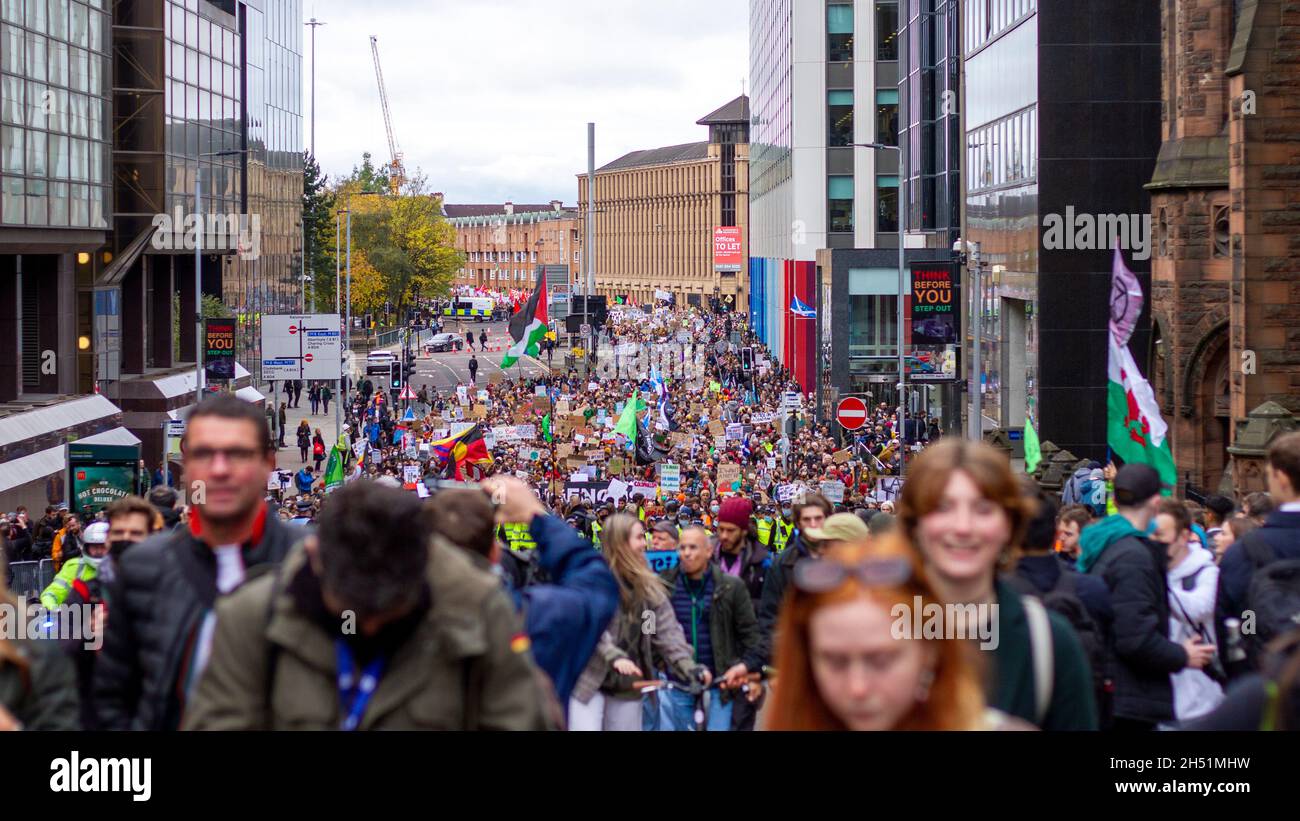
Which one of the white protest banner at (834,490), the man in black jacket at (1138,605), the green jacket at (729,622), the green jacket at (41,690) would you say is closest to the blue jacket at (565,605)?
the green jacket at (41,690)

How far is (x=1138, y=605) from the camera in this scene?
7.21 meters

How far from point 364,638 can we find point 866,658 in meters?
1.07

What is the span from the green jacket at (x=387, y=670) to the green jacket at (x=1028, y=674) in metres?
1.09

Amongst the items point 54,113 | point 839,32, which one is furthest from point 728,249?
point 54,113

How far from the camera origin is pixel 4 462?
35.8m

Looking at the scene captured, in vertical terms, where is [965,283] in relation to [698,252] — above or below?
below

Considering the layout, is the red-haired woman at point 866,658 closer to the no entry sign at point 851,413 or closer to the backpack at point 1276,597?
the backpack at point 1276,597

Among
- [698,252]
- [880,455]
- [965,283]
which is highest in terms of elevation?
[698,252]

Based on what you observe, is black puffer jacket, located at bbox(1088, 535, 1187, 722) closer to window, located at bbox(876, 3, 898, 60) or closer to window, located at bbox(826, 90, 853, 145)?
window, located at bbox(876, 3, 898, 60)

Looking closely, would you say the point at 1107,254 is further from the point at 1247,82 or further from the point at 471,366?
the point at 471,366

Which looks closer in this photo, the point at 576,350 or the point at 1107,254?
the point at 1107,254

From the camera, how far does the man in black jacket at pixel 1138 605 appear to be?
721cm
